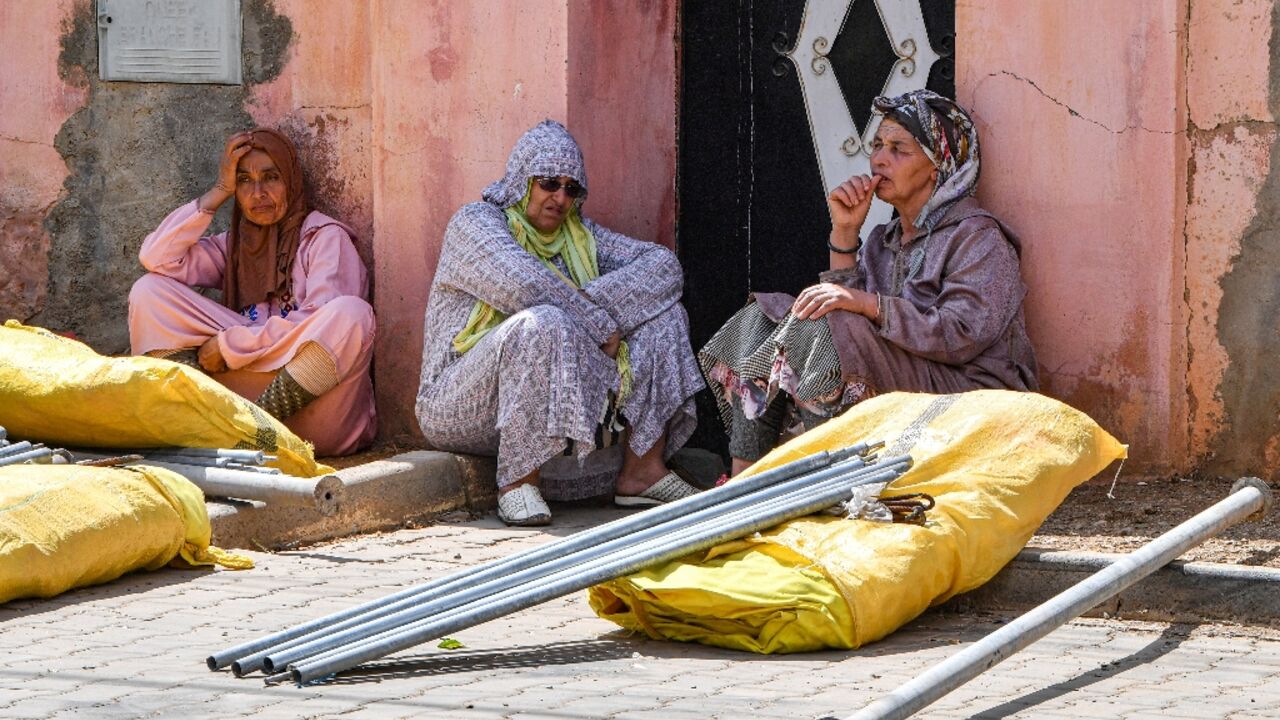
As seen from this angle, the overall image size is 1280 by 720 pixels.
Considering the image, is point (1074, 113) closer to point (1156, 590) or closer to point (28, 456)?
point (1156, 590)

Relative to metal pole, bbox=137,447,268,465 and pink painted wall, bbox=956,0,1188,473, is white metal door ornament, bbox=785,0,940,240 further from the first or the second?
metal pole, bbox=137,447,268,465

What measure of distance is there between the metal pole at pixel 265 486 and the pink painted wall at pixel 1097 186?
2478 mm

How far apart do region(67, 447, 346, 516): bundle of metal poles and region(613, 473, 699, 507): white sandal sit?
3.79 ft

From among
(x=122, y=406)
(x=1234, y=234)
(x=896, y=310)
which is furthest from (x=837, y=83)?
(x=122, y=406)

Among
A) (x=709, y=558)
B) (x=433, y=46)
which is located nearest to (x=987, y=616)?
(x=709, y=558)

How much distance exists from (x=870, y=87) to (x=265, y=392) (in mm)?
2504

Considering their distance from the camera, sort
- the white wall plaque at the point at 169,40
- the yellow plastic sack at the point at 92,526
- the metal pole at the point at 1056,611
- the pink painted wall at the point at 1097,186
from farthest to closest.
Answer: the white wall plaque at the point at 169,40 → the pink painted wall at the point at 1097,186 → the yellow plastic sack at the point at 92,526 → the metal pole at the point at 1056,611

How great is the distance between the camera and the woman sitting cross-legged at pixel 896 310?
6.57m

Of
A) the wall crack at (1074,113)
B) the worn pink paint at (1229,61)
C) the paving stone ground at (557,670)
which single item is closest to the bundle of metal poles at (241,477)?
the paving stone ground at (557,670)

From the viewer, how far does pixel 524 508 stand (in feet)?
22.7

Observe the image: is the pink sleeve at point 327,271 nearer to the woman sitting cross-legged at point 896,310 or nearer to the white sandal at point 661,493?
the white sandal at point 661,493

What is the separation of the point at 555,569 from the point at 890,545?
813 millimetres

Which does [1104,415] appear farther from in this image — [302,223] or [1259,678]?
[302,223]

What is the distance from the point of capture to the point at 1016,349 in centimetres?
680
